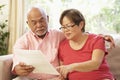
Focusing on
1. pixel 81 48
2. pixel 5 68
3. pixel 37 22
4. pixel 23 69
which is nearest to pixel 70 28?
pixel 81 48

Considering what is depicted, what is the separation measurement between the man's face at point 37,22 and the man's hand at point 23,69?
335mm

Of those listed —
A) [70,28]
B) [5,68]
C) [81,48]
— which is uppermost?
[70,28]

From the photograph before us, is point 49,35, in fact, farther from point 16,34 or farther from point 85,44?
point 16,34

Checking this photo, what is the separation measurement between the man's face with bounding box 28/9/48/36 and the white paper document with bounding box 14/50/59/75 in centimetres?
28

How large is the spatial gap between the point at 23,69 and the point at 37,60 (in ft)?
0.50

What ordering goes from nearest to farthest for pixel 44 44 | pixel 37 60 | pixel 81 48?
pixel 37 60 < pixel 81 48 < pixel 44 44

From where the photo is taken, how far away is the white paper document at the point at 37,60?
1589 mm

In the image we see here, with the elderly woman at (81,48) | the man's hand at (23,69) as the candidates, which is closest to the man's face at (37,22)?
the elderly woman at (81,48)

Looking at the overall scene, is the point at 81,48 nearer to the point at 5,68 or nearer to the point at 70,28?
the point at 70,28

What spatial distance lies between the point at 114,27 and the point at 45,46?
111 cm

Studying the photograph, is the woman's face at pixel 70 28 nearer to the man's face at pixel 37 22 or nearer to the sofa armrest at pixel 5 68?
the man's face at pixel 37 22

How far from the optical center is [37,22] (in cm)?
186

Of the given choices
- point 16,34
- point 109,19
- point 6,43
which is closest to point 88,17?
point 109,19

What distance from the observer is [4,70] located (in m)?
1.83
